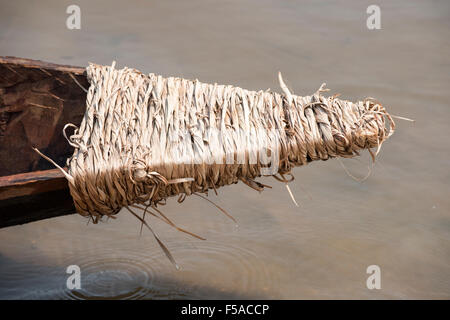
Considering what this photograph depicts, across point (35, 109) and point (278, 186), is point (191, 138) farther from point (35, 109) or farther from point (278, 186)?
point (278, 186)

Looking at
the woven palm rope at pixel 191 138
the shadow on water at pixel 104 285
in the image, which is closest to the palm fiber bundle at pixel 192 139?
the woven palm rope at pixel 191 138

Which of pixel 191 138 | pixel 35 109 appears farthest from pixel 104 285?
pixel 191 138

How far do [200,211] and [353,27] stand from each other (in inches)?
63.9

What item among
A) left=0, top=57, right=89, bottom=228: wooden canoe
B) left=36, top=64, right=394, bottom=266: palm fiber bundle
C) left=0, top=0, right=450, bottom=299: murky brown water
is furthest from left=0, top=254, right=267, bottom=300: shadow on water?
left=36, top=64, right=394, bottom=266: palm fiber bundle

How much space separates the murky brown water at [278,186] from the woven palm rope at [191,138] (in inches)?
23.2

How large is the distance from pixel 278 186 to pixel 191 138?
101cm

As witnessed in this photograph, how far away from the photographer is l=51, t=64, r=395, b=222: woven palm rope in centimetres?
131

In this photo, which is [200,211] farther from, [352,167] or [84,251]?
[352,167]

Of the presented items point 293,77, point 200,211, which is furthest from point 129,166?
point 293,77

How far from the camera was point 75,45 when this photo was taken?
10.3ft

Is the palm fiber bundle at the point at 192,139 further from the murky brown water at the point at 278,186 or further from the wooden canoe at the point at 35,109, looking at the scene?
the murky brown water at the point at 278,186

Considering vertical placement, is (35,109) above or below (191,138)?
above

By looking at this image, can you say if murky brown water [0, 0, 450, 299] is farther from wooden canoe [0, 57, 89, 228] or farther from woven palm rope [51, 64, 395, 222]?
woven palm rope [51, 64, 395, 222]

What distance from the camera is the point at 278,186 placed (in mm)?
2316
